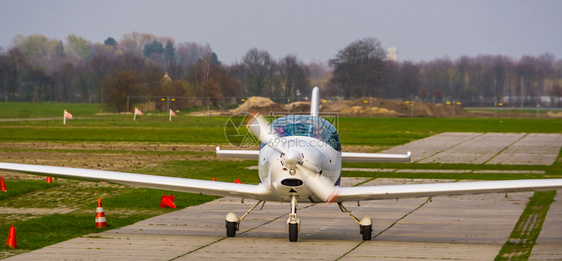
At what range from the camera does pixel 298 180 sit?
12.1 meters

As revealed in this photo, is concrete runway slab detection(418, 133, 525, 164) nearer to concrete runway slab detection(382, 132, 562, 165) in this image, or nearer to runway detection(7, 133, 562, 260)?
concrete runway slab detection(382, 132, 562, 165)

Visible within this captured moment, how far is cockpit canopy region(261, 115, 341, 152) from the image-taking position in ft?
42.2

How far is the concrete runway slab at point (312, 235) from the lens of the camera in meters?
12.0

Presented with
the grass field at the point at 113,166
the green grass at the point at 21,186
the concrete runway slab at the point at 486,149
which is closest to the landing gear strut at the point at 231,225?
the grass field at the point at 113,166

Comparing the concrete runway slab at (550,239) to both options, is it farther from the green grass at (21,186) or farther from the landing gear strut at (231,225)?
the green grass at (21,186)

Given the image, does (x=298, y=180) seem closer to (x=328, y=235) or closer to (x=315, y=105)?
(x=328, y=235)

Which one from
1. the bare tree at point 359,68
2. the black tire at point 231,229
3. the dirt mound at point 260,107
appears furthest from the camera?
the bare tree at point 359,68

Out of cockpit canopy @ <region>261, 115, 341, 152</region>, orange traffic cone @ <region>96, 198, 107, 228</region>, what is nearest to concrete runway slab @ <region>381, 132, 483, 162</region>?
cockpit canopy @ <region>261, 115, 341, 152</region>

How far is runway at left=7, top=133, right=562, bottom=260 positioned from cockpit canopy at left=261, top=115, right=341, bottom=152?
1.70 metres

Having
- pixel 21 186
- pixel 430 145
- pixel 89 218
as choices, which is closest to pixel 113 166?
pixel 21 186

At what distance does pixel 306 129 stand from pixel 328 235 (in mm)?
2159

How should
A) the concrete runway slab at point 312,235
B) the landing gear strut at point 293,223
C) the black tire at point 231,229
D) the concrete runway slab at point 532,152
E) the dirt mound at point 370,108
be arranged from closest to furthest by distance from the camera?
1. the concrete runway slab at point 312,235
2. the landing gear strut at point 293,223
3. the black tire at point 231,229
4. the concrete runway slab at point 532,152
5. the dirt mound at point 370,108

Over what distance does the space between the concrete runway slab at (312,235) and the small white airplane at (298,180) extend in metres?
0.58

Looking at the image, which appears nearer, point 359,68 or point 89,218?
point 89,218
